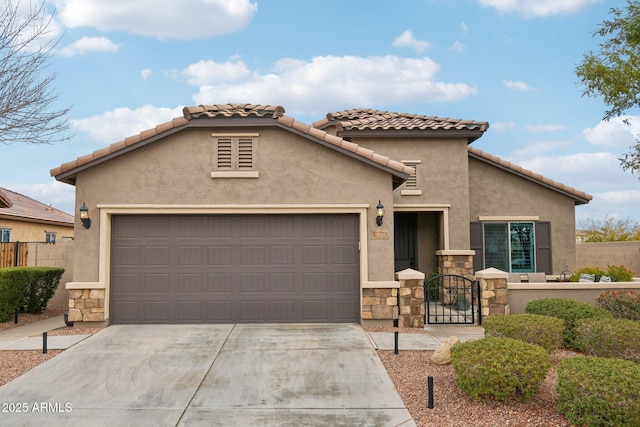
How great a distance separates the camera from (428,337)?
995cm

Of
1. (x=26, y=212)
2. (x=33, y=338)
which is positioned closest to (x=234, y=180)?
(x=33, y=338)

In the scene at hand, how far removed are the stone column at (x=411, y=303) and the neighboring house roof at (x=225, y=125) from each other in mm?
2305

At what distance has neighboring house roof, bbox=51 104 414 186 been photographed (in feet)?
35.6

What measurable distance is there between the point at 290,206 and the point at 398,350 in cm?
393

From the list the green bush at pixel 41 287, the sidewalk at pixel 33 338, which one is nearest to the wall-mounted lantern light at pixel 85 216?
the sidewalk at pixel 33 338

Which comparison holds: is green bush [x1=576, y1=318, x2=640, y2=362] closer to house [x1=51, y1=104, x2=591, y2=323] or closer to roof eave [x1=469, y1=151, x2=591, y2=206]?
house [x1=51, y1=104, x2=591, y2=323]

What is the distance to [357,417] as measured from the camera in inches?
234

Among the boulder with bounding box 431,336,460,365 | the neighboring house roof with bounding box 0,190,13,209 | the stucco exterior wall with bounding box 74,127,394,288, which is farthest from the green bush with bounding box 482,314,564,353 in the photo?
the neighboring house roof with bounding box 0,190,13,209

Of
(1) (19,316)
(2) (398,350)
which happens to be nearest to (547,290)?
(2) (398,350)

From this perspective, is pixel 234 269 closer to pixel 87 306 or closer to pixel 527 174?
pixel 87 306

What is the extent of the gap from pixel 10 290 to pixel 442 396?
32.9 ft

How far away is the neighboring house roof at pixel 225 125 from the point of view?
1086cm

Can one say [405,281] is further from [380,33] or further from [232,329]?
[380,33]

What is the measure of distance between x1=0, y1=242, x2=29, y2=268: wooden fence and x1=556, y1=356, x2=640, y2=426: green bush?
14053 mm
